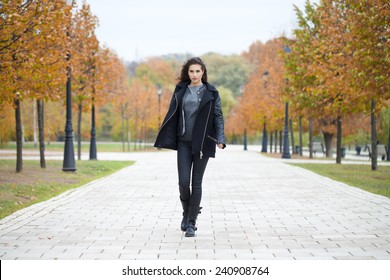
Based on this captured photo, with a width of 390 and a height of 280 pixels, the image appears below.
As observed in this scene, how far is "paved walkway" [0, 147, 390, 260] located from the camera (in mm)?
6480

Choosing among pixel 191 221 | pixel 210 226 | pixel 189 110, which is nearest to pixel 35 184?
pixel 210 226

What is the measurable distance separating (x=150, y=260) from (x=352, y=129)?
106ft

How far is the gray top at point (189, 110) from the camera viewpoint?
24.1 feet

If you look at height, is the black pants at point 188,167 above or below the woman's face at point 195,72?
below

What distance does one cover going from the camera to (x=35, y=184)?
46.0ft

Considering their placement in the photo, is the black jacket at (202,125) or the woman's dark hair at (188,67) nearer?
the black jacket at (202,125)

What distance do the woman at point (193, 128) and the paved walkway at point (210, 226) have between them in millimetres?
753

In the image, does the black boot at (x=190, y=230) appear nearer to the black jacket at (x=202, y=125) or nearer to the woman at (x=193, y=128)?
the woman at (x=193, y=128)

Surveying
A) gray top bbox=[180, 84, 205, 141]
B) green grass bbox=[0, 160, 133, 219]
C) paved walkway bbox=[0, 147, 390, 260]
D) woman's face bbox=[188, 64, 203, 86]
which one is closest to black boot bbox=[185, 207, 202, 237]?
paved walkway bbox=[0, 147, 390, 260]

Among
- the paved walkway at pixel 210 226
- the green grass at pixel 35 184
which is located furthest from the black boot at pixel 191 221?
the green grass at pixel 35 184

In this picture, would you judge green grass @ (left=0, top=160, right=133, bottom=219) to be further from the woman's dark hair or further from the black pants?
the woman's dark hair

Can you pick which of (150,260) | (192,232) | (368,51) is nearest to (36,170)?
(368,51)

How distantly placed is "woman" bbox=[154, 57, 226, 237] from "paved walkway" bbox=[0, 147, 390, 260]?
2.47 feet

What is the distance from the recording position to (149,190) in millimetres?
13867
